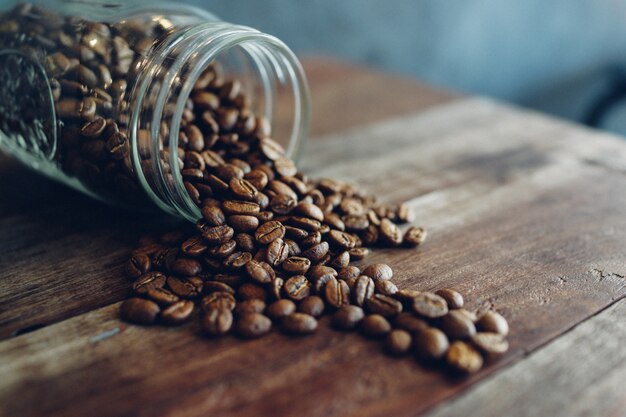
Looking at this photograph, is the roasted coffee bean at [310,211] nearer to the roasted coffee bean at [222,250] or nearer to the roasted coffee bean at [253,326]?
the roasted coffee bean at [222,250]

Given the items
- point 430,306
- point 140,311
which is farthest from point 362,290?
point 140,311

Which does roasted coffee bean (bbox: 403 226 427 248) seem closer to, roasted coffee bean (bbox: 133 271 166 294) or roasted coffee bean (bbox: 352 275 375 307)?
roasted coffee bean (bbox: 352 275 375 307)

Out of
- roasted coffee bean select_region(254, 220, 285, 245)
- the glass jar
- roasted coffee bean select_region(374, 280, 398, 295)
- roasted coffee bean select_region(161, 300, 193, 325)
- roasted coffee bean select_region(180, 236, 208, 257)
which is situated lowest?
roasted coffee bean select_region(161, 300, 193, 325)

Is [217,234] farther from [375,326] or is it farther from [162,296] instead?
[375,326]

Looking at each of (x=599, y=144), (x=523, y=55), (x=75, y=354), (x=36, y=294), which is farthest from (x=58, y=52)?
(x=523, y=55)

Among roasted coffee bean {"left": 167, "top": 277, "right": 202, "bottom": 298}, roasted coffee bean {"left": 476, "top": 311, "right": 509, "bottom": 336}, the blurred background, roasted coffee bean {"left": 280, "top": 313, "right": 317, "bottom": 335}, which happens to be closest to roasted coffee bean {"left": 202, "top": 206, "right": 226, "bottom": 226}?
roasted coffee bean {"left": 167, "top": 277, "right": 202, "bottom": 298}

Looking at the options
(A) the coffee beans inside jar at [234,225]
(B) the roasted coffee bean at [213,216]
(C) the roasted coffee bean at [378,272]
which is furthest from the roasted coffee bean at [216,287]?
(C) the roasted coffee bean at [378,272]
